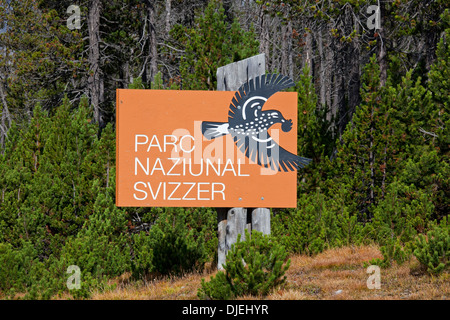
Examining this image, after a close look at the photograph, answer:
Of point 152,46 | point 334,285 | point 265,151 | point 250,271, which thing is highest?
point 152,46

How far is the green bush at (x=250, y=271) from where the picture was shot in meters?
5.38

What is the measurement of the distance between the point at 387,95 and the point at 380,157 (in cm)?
131

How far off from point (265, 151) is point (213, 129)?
0.70m

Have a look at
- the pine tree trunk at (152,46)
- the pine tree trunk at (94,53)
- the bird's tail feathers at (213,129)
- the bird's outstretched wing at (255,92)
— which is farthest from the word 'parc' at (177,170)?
the pine tree trunk at (94,53)

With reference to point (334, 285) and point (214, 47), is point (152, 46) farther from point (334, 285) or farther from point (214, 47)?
point (334, 285)

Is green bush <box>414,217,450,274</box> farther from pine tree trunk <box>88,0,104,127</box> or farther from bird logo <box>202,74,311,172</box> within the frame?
pine tree trunk <box>88,0,104,127</box>

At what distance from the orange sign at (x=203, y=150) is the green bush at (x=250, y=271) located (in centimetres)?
78

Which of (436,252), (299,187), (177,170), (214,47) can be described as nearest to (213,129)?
(177,170)

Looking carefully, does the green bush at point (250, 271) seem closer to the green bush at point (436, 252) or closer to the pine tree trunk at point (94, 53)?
the green bush at point (436, 252)

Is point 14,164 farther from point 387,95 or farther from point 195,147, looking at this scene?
point 387,95

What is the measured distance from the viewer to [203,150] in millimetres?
6074

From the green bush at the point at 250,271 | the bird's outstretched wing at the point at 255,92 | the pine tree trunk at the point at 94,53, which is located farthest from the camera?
the pine tree trunk at the point at 94,53

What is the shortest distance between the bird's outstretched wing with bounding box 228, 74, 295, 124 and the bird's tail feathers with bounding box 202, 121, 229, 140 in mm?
186

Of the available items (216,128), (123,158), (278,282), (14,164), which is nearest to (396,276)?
(278,282)
